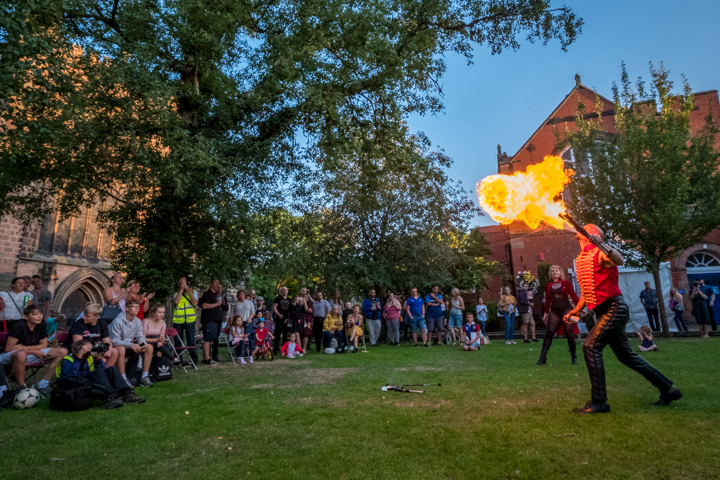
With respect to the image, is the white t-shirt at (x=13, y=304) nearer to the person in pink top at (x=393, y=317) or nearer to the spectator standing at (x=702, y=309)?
the person in pink top at (x=393, y=317)

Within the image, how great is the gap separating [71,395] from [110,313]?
246 cm

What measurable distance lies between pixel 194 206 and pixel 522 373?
9537 millimetres

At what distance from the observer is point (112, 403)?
19.8 feet

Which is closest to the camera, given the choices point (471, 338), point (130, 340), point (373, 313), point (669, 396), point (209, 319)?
point (669, 396)

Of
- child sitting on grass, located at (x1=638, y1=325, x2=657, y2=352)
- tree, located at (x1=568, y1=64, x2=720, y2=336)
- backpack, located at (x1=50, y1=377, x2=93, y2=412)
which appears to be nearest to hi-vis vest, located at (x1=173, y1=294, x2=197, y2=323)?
backpack, located at (x1=50, y1=377, x2=93, y2=412)

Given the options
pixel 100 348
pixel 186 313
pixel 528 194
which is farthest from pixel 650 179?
pixel 100 348

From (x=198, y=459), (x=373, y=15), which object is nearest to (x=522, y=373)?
(x=198, y=459)

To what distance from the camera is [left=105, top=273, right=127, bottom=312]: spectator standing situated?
8.67m

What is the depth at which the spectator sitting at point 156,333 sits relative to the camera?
337 inches

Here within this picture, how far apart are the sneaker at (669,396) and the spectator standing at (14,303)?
35.7ft

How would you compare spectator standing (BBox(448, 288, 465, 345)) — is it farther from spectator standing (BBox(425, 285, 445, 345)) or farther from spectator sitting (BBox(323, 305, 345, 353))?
spectator sitting (BBox(323, 305, 345, 353))

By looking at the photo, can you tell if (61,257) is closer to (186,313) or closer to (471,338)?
(186,313)

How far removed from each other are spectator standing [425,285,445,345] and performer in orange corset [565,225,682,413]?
35.5 ft

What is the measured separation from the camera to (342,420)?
4.97 metres
